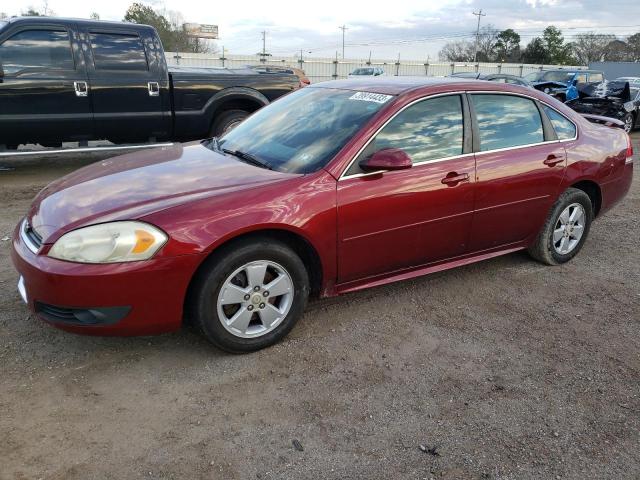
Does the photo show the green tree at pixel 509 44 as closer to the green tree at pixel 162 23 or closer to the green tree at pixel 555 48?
the green tree at pixel 555 48

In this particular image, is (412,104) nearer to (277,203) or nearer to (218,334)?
(277,203)

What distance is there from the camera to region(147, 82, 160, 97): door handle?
7.50 meters

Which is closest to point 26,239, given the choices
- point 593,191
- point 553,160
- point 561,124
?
point 553,160

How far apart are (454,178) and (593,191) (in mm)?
1853

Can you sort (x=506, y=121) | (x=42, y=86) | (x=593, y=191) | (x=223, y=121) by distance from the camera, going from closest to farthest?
(x=506, y=121) < (x=593, y=191) < (x=42, y=86) < (x=223, y=121)

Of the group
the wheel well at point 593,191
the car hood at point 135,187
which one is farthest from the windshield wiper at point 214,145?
the wheel well at point 593,191

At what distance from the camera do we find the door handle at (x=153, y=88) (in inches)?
295

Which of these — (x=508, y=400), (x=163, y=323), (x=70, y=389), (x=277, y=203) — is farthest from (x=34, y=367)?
(x=508, y=400)

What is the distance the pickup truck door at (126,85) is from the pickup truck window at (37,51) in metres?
0.29

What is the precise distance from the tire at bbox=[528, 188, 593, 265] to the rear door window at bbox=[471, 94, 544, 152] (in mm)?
614

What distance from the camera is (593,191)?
15.4ft

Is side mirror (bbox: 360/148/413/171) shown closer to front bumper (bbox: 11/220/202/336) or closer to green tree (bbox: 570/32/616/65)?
front bumper (bbox: 11/220/202/336)

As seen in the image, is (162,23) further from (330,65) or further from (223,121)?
(223,121)

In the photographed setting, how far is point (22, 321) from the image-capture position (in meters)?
3.40
